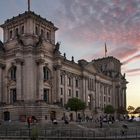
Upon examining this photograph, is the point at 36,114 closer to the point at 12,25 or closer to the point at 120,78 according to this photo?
the point at 12,25

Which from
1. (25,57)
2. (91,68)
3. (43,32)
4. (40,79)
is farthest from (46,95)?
(91,68)

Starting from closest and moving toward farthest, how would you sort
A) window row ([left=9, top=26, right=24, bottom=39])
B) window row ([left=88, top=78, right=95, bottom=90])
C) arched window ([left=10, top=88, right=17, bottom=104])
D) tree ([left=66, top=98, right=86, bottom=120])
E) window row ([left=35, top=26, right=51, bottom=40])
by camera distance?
arched window ([left=10, top=88, right=17, bottom=104]) < window row ([left=9, top=26, right=24, bottom=39]) < window row ([left=35, top=26, right=51, bottom=40]) < tree ([left=66, top=98, right=86, bottom=120]) < window row ([left=88, top=78, right=95, bottom=90])

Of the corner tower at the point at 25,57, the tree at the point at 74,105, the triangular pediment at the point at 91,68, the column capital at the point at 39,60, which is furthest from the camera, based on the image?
the triangular pediment at the point at 91,68

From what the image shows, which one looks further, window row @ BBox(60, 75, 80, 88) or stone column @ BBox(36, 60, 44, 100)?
window row @ BBox(60, 75, 80, 88)

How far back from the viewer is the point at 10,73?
3713 inches

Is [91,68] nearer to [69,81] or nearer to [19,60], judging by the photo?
[69,81]

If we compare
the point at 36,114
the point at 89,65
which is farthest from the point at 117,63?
the point at 36,114

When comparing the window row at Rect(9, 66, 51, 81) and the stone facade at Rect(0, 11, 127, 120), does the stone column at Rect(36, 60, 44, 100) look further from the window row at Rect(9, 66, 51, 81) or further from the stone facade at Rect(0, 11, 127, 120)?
the window row at Rect(9, 66, 51, 81)

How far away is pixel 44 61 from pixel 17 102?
11.2 metres

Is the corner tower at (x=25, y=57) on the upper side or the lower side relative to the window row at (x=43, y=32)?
lower

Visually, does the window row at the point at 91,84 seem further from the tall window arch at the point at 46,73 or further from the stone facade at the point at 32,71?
the tall window arch at the point at 46,73

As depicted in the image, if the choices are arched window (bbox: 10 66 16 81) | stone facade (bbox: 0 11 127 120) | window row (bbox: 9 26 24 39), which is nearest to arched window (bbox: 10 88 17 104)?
stone facade (bbox: 0 11 127 120)

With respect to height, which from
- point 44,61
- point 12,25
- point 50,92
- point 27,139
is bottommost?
point 27,139

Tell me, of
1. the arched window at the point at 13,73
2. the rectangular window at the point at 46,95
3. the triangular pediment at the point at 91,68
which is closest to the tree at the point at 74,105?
the rectangular window at the point at 46,95
